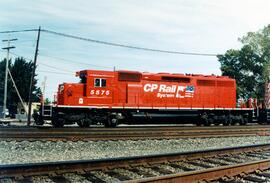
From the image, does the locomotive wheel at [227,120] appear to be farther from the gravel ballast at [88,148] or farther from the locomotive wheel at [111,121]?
the gravel ballast at [88,148]

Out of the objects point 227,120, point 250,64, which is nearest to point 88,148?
point 227,120

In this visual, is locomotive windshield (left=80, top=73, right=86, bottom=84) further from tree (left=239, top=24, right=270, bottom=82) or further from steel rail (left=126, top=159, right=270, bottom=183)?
tree (left=239, top=24, right=270, bottom=82)

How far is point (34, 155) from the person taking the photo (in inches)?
398

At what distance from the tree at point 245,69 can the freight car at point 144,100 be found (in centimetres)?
2583

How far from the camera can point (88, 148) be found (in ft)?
38.8

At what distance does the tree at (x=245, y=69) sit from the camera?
53.8 metres

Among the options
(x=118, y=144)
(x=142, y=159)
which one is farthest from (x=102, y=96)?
(x=142, y=159)

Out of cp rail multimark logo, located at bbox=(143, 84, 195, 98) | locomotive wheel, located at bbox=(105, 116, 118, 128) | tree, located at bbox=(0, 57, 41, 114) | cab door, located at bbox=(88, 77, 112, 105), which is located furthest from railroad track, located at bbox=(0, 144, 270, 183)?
tree, located at bbox=(0, 57, 41, 114)

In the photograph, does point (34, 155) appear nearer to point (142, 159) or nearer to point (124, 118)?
point (142, 159)

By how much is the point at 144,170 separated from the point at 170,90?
17230 mm

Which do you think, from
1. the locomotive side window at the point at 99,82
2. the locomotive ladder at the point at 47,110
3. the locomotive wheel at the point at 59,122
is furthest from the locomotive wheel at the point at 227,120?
the locomotive ladder at the point at 47,110

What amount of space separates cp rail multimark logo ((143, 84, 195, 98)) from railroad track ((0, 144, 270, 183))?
1452cm

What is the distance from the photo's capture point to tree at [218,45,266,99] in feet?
177

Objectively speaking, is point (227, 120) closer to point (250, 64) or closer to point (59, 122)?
point (59, 122)
